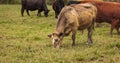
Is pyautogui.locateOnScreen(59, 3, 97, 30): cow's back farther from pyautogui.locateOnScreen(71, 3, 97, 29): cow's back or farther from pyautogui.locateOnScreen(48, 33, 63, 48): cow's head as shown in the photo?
pyautogui.locateOnScreen(48, 33, 63, 48): cow's head

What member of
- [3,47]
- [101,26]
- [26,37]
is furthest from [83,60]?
[101,26]

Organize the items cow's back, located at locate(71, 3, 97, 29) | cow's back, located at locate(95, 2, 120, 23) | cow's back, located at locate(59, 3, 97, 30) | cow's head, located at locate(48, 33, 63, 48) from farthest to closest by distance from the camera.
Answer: cow's back, located at locate(95, 2, 120, 23) < cow's back, located at locate(71, 3, 97, 29) < cow's back, located at locate(59, 3, 97, 30) < cow's head, located at locate(48, 33, 63, 48)

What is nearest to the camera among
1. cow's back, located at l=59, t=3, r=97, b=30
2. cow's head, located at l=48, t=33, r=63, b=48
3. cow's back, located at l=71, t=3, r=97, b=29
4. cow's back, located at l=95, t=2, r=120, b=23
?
cow's head, located at l=48, t=33, r=63, b=48

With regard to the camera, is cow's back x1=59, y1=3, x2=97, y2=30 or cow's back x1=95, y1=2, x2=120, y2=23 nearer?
cow's back x1=59, y1=3, x2=97, y2=30

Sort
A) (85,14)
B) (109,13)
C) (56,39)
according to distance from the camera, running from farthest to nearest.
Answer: (109,13) → (85,14) → (56,39)

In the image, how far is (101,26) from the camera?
62.2ft

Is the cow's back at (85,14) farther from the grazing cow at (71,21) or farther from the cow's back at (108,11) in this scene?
the cow's back at (108,11)

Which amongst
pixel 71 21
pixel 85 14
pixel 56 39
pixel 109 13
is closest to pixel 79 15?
pixel 85 14

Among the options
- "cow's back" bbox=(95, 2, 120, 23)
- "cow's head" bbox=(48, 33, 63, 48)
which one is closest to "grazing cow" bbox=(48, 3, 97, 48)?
"cow's head" bbox=(48, 33, 63, 48)

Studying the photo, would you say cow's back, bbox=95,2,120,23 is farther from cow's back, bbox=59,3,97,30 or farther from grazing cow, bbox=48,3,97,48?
grazing cow, bbox=48,3,97,48

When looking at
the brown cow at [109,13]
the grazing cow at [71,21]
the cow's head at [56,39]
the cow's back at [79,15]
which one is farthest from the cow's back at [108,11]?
the cow's head at [56,39]

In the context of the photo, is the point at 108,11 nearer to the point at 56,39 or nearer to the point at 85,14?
the point at 85,14

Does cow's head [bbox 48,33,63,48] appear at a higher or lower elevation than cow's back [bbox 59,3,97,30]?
lower

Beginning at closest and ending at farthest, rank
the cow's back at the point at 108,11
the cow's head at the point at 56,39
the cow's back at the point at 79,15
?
the cow's head at the point at 56,39
the cow's back at the point at 79,15
the cow's back at the point at 108,11
